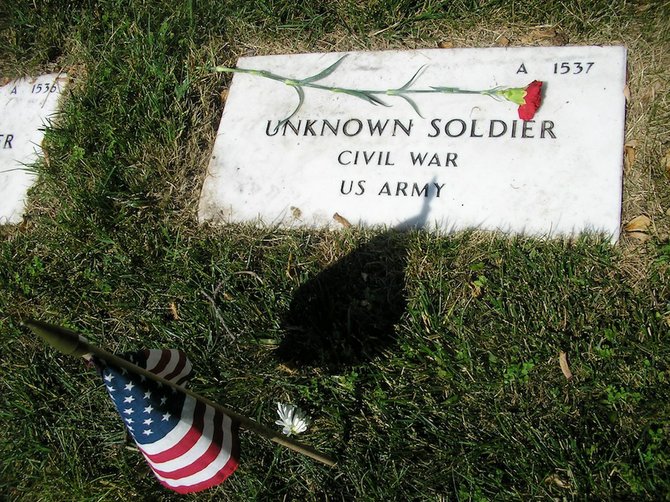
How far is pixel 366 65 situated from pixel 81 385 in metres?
1.82

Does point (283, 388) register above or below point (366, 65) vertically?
below

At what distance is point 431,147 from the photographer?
9.35 ft

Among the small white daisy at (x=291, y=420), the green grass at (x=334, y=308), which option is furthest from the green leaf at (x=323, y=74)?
the small white daisy at (x=291, y=420)

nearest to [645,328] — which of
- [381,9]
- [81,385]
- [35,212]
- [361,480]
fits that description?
[361,480]

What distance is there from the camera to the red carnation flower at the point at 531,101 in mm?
2764

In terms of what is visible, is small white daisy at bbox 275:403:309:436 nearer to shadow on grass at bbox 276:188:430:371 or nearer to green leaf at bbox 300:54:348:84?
shadow on grass at bbox 276:188:430:371

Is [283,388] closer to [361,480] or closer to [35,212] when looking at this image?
[361,480]

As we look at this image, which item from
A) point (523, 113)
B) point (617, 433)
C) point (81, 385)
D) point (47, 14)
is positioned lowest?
point (81, 385)

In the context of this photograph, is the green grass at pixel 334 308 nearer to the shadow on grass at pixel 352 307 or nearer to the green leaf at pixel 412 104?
the shadow on grass at pixel 352 307

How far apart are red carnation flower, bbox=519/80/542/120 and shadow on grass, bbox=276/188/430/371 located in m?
0.52

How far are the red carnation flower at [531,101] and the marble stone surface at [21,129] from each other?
2288 mm

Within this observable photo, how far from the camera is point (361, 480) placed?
240cm

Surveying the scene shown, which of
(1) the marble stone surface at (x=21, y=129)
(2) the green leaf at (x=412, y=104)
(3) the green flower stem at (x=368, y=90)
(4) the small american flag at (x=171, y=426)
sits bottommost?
(4) the small american flag at (x=171, y=426)

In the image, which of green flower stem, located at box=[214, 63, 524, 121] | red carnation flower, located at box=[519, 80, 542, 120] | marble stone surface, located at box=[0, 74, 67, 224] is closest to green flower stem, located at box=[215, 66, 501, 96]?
green flower stem, located at box=[214, 63, 524, 121]
